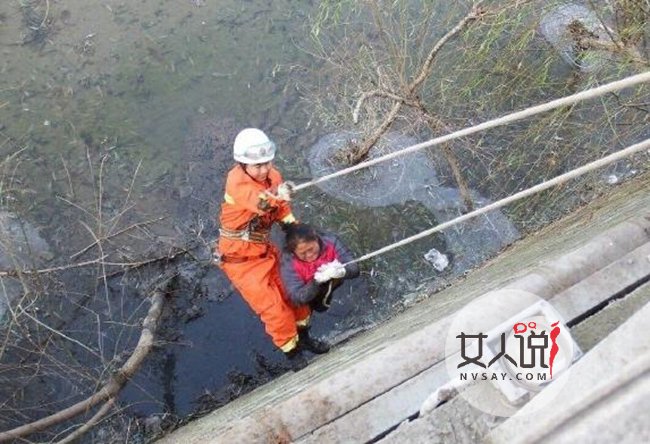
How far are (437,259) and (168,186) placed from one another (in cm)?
226

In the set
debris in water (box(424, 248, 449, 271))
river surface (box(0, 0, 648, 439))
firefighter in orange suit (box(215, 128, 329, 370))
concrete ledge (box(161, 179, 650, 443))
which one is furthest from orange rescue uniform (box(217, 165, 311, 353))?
concrete ledge (box(161, 179, 650, 443))

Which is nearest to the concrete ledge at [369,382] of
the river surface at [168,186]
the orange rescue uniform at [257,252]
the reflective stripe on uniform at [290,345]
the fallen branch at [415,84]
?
the orange rescue uniform at [257,252]

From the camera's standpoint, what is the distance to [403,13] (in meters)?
5.12

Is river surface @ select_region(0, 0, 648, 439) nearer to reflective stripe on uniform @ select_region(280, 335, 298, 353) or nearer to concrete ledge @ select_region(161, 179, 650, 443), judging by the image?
reflective stripe on uniform @ select_region(280, 335, 298, 353)

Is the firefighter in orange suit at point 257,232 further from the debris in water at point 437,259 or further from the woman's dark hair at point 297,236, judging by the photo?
the debris in water at point 437,259

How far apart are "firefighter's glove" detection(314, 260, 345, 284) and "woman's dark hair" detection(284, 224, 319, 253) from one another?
18 cm

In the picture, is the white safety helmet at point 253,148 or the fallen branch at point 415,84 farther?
the fallen branch at point 415,84

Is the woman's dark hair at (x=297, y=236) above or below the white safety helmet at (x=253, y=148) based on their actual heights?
below

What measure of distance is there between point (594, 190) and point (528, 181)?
1.76 ft

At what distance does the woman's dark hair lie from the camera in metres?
3.54

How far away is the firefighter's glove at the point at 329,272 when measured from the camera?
11.7 feet

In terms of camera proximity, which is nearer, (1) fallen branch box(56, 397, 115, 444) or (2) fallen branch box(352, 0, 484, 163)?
(1) fallen branch box(56, 397, 115, 444)

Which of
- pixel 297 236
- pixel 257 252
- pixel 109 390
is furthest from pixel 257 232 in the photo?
pixel 109 390

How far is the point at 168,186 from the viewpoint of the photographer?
5055mm
